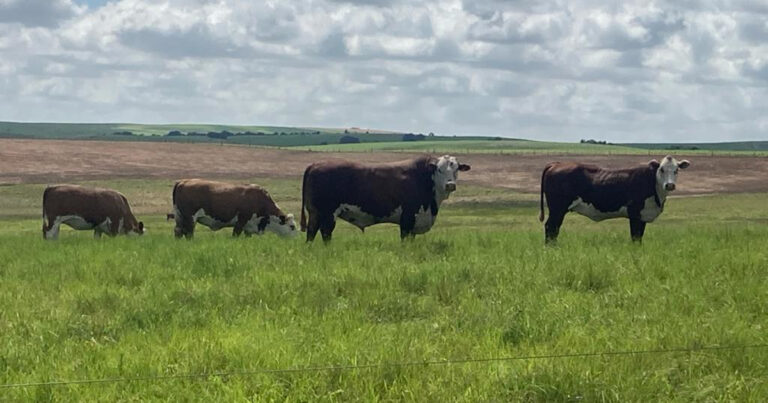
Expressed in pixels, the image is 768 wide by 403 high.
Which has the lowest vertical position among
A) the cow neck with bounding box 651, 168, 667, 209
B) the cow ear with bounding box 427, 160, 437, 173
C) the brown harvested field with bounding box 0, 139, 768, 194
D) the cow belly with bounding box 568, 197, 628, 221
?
the brown harvested field with bounding box 0, 139, 768, 194

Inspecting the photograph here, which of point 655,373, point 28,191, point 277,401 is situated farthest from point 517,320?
point 28,191

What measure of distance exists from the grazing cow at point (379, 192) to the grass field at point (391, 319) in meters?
1.90

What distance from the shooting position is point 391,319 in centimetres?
856

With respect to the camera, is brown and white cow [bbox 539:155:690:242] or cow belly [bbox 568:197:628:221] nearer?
brown and white cow [bbox 539:155:690:242]

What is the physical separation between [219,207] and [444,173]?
6.77 metres

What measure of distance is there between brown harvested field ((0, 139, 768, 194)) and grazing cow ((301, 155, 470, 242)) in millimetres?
40357

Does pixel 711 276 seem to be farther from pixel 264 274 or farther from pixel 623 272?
pixel 264 274

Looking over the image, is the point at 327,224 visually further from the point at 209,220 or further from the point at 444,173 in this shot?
the point at 209,220

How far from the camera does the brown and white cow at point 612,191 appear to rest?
51.9 feet

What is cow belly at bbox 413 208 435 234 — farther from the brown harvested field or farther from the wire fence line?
Result: the brown harvested field

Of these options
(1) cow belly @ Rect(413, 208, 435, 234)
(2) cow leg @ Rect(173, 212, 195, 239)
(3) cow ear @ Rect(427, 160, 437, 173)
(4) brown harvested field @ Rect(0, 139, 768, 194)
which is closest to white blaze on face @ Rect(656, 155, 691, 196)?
(3) cow ear @ Rect(427, 160, 437, 173)

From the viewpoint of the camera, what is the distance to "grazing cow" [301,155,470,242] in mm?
16016

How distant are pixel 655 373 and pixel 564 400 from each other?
35.0 inches

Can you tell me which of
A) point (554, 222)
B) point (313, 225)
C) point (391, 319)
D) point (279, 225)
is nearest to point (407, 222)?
point (313, 225)
